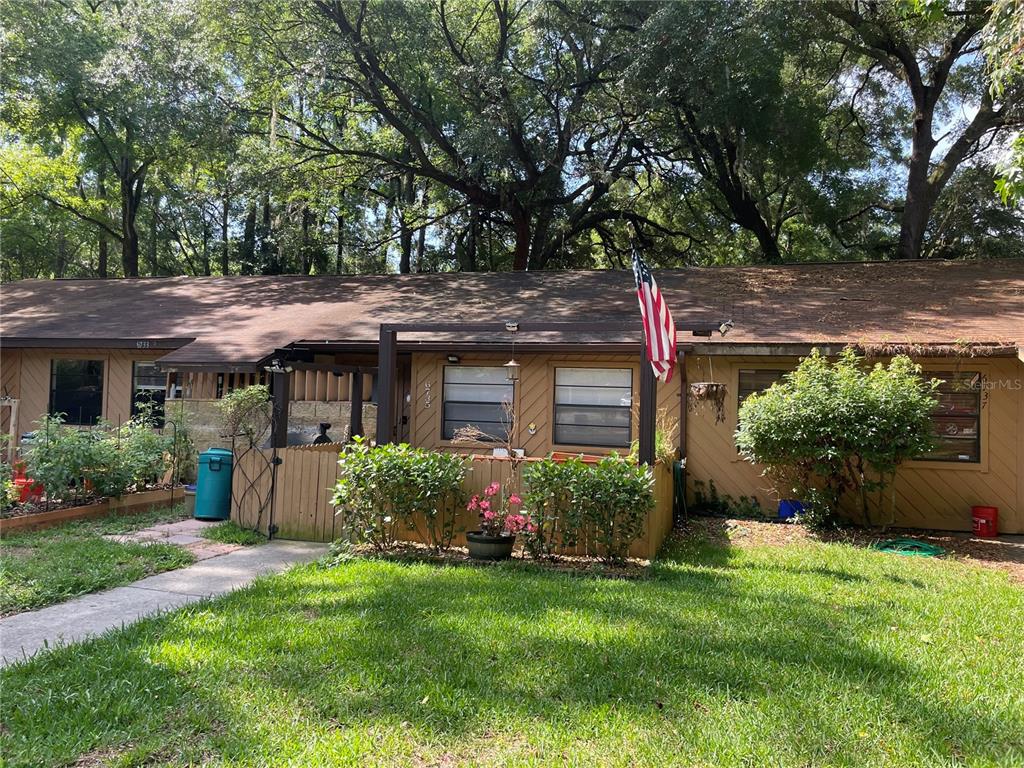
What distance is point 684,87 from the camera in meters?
15.7

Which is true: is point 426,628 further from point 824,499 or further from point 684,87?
point 684,87

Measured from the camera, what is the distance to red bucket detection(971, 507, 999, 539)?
848 centimetres

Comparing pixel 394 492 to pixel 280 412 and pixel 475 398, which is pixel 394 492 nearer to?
pixel 280 412

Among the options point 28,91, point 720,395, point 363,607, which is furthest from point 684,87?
point 28,91

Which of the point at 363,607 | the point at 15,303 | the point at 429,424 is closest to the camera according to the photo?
the point at 363,607

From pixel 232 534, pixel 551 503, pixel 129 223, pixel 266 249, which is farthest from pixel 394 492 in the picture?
pixel 129 223

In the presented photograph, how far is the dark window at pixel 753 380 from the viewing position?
9.78 m

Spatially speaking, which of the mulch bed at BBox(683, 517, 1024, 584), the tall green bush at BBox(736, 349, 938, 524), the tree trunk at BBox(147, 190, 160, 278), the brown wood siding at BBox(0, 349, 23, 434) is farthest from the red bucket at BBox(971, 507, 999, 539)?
the tree trunk at BBox(147, 190, 160, 278)

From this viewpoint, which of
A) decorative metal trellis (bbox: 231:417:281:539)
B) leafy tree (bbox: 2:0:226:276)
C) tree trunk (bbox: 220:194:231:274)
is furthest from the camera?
tree trunk (bbox: 220:194:231:274)

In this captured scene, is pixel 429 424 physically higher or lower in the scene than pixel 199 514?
higher

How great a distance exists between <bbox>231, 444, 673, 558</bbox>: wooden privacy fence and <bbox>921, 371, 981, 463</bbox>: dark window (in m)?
4.12

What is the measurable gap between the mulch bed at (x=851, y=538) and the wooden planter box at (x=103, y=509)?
700 centimetres

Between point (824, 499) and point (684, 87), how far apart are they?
1106cm

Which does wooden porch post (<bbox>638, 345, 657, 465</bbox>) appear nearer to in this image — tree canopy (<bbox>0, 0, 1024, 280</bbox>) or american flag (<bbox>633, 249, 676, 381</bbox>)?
american flag (<bbox>633, 249, 676, 381</bbox>)
